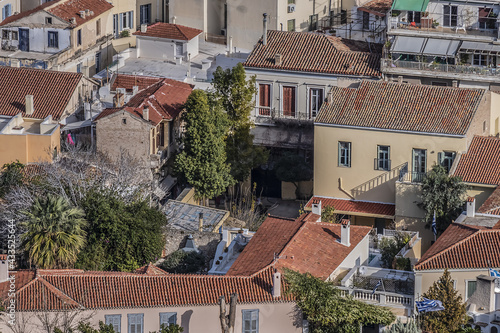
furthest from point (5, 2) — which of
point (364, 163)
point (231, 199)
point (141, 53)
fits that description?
point (364, 163)

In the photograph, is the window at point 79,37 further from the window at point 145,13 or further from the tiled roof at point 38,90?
the tiled roof at point 38,90

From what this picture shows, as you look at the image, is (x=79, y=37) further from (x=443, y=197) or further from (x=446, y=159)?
(x=443, y=197)

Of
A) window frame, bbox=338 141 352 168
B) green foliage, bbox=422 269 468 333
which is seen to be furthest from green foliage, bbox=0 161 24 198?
green foliage, bbox=422 269 468 333

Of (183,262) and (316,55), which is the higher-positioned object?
(316,55)

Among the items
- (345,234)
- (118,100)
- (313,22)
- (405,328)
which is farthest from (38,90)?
(405,328)

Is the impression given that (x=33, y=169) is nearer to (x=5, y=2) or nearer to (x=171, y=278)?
(x=171, y=278)

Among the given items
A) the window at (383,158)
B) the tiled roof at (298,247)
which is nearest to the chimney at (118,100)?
the window at (383,158)
